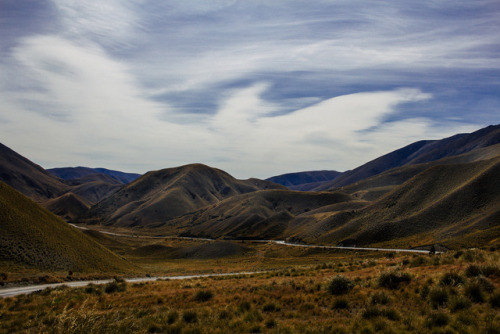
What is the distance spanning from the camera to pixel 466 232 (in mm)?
64312

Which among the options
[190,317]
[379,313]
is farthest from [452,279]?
[190,317]

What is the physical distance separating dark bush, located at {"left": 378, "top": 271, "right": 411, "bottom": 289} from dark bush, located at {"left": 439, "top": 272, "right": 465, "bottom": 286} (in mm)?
1817

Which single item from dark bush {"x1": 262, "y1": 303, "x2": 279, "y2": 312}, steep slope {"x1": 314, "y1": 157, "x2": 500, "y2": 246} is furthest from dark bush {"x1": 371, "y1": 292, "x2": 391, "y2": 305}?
steep slope {"x1": 314, "y1": 157, "x2": 500, "y2": 246}

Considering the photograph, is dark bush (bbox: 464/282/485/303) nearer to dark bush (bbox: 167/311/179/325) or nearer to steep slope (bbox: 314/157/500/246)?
dark bush (bbox: 167/311/179/325)

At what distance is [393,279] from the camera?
15.1m

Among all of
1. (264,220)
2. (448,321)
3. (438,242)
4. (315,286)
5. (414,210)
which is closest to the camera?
(448,321)

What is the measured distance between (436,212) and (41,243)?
90.2 meters

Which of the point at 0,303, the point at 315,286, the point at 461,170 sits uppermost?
the point at 461,170

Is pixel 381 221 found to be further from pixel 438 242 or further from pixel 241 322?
pixel 241 322

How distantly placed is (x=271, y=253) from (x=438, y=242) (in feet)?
152

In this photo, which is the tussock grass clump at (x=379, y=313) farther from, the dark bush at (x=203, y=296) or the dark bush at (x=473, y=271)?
the dark bush at (x=203, y=296)

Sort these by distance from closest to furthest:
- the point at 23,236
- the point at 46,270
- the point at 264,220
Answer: the point at 46,270 < the point at 23,236 < the point at 264,220

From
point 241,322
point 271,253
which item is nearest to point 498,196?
point 271,253

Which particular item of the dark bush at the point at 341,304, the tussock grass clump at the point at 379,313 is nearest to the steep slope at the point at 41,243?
the dark bush at the point at 341,304
